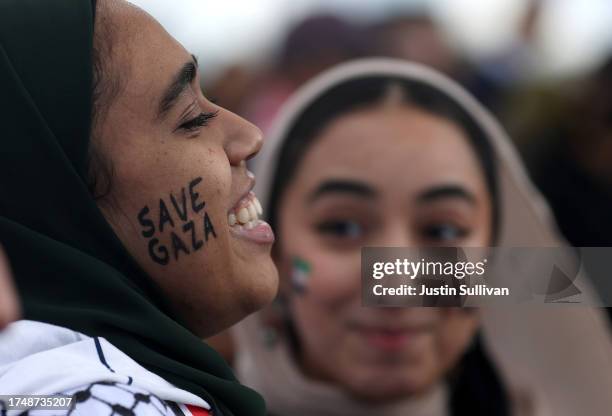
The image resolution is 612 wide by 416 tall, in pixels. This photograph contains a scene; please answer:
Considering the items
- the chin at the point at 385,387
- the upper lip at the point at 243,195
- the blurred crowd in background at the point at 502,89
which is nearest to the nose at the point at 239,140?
the upper lip at the point at 243,195

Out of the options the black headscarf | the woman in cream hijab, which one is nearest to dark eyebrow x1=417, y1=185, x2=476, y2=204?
the woman in cream hijab

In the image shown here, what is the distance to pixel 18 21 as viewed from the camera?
1200mm

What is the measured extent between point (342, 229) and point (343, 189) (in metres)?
0.09

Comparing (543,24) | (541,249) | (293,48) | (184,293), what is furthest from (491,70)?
(184,293)

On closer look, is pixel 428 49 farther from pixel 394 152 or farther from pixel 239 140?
Result: pixel 239 140

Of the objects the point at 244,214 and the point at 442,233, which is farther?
the point at 442,233

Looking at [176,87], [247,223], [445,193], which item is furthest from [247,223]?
[445,193]

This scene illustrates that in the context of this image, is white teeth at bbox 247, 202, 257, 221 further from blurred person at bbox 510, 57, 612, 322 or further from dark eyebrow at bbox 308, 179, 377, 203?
blurred person at bbox 510, 57, 612, 322

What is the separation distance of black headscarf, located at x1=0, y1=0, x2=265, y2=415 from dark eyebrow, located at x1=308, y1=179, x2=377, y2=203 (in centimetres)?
85

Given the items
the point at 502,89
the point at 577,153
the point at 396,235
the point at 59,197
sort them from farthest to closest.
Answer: the point at 502,89 < the point at 577,153 < the point at 396,235 < the point at 59,197

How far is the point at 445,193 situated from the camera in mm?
2025

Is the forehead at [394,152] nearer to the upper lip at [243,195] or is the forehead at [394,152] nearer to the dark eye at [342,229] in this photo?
the dark eye at [342,229]

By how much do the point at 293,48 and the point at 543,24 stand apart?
2.55 ft

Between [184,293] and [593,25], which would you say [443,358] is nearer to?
[184,293]
